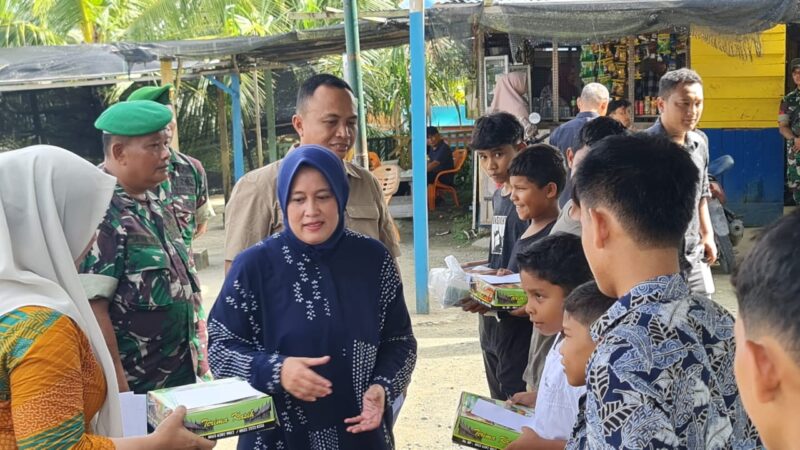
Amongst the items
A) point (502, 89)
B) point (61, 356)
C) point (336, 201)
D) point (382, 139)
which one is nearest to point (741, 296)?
point (61, 356)

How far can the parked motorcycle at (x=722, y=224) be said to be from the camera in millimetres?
8305

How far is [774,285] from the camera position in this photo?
112 centimetres

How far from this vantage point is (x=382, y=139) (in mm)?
16734

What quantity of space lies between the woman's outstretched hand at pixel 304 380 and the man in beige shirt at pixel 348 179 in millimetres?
1161

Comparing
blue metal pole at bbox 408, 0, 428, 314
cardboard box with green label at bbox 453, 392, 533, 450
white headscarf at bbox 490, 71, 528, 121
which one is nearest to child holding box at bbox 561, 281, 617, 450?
cardboard box with green label at bbox 453, 392, 533, 450

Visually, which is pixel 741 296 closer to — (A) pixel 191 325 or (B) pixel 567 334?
(B) pixel 567 334

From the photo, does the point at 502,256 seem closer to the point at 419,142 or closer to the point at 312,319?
the point at 312,319

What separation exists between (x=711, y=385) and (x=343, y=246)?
141cm

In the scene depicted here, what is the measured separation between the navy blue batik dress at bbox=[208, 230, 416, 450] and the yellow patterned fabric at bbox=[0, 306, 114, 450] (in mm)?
702

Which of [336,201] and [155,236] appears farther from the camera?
[155,236]

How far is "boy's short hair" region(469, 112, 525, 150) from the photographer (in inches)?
164

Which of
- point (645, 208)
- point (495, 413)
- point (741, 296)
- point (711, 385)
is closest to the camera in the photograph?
point (741, 296)

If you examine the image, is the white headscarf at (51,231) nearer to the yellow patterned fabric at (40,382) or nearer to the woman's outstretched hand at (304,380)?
the yellow patterned fabric at (40,382)

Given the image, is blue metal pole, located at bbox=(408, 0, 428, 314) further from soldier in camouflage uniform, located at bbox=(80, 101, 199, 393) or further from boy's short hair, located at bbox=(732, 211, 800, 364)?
boy's short hair, located at bbox=(732, 211, 800, 364)
